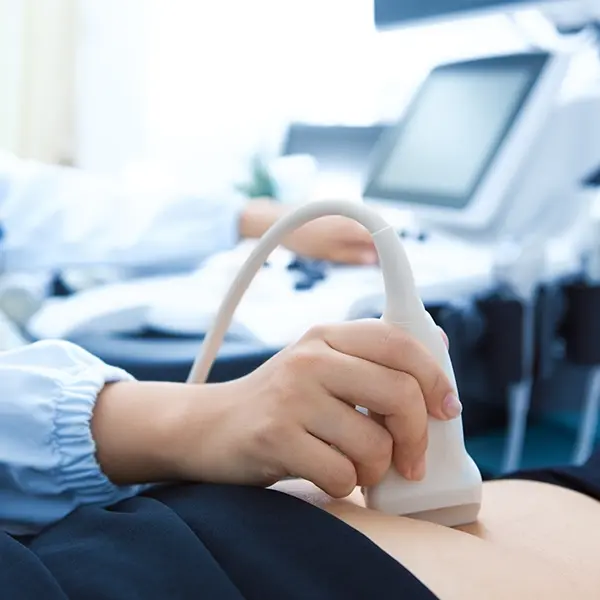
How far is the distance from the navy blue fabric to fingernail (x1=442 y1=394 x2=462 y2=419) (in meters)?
0.08

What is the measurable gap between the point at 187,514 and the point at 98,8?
7.49ft

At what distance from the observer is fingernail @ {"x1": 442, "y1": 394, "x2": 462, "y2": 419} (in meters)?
0.44

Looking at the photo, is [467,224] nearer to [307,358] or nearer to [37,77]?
→ [307,358]

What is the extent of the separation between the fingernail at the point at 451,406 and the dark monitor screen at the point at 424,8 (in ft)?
3.05

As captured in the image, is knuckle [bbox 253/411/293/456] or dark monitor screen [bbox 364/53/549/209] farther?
dark monitor screen [bbox 364/53/549/209]

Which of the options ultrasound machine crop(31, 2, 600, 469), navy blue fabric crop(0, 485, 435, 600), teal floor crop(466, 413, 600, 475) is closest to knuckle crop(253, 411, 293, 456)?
navy blue fabric crop(0, 485, 435, 600)

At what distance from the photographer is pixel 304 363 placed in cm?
44

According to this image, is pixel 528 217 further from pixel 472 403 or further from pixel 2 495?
pixel 2 495

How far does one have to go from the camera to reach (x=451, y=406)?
1.45ft

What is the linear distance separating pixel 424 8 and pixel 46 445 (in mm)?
1104

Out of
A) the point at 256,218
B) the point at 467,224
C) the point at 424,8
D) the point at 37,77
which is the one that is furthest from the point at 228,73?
the point at 467,224

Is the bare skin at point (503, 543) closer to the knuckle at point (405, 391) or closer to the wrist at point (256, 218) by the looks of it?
the knuckle at point (405, 391)

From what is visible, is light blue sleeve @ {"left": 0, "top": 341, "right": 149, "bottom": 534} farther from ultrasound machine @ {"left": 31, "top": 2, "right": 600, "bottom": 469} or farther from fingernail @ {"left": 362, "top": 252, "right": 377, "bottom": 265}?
fingernail @ {"left": 362, "top": 252, "right": 377, "bottom": 265}

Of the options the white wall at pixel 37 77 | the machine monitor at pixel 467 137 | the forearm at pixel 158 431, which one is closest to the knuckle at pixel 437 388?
the forearm at pixel 158 431
